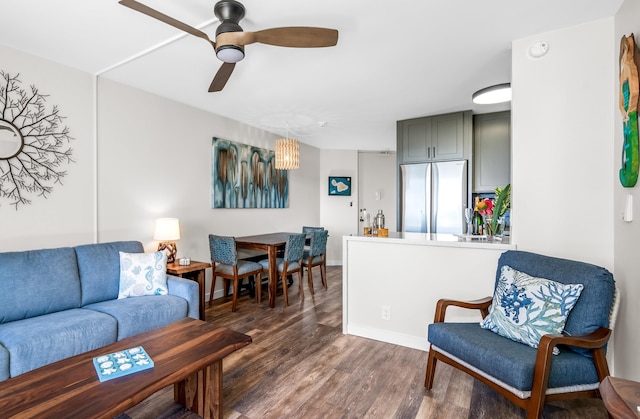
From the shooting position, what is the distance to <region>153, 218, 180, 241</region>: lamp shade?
3.11m

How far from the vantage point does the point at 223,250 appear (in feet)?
11.7

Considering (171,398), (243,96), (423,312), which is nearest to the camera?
(171,398)

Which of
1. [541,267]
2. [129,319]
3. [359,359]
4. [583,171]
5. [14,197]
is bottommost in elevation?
[359,359]

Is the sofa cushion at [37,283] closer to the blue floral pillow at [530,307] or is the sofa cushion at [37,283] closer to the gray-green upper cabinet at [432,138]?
the blue floral pillow at [530,307]

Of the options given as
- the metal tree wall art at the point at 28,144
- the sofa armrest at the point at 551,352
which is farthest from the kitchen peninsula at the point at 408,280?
the metal tree wall art at the point at 28,144

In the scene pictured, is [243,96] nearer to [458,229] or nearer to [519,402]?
[458,229]

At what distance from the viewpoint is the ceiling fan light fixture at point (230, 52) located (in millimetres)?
1794

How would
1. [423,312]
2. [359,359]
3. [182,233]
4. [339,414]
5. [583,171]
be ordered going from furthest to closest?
[182,233] → [423,312] → [359,359] → [583,171] → [339,414]

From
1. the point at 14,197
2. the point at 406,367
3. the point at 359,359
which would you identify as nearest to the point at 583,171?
the point at 406,367

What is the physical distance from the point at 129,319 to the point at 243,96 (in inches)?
94.2

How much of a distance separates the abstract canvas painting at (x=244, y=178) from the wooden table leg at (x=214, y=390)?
2693 millimetres

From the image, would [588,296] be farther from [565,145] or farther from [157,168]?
[157,168]

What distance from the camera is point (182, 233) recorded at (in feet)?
12.0

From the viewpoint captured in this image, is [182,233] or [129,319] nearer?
[129,319]
